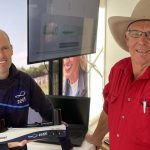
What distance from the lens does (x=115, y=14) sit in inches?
127

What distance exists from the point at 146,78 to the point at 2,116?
658mm

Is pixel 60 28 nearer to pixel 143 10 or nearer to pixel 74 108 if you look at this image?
pixel 74 108

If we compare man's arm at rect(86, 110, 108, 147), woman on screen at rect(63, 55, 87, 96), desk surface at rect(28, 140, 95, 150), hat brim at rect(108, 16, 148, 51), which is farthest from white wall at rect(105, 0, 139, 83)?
desk surface at rect(28, 140, 95, 150)

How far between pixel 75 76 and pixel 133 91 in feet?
5.95

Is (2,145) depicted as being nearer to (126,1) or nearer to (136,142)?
(136,142)

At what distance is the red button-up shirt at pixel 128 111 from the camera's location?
4.02 feet

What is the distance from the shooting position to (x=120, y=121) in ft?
4.32

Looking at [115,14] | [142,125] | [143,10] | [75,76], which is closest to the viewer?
[142,125]

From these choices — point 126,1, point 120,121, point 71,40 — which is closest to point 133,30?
point 120,121

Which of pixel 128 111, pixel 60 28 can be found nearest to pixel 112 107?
pixel 128 111

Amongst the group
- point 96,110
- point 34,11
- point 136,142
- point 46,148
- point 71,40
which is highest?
point 34,11

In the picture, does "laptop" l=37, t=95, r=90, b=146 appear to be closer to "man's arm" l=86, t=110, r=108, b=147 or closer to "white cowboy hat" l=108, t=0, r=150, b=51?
"man's arm" l=86, t=110, r=108, b=147

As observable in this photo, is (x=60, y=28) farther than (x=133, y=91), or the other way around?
(x=60, y=28)

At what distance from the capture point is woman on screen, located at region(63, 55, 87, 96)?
2939 millimetres
